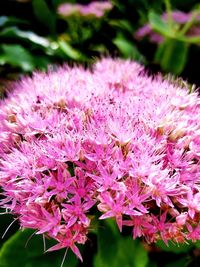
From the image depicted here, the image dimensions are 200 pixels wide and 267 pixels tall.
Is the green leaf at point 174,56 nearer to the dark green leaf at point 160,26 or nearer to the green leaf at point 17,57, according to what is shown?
the dark green leaf at point 160,26

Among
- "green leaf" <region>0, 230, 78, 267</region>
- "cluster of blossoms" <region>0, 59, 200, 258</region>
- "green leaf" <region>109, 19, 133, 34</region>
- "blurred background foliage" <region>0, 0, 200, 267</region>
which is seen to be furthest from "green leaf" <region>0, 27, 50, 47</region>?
"green leaf" <region>0, 230, 78, 267</region>

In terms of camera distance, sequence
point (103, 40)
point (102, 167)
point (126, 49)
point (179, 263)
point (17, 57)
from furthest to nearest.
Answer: point (103, 40) < point (126, 49) < point (17, 57) < point (179, 263) < point (102, 167)

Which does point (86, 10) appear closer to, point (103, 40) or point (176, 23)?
point (103, 40)

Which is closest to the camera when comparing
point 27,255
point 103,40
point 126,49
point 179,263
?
point 27,255

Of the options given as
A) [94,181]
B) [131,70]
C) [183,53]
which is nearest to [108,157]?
[94,181]

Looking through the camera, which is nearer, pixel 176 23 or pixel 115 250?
pixel 115 250

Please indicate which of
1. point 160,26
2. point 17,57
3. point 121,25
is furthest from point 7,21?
point 160,26

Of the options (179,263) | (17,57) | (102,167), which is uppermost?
(17,57)
